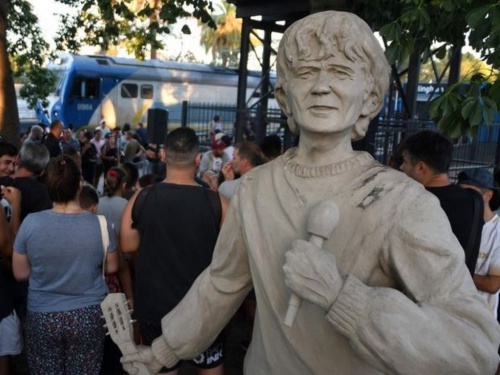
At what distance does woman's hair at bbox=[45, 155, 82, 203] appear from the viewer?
3.02 m

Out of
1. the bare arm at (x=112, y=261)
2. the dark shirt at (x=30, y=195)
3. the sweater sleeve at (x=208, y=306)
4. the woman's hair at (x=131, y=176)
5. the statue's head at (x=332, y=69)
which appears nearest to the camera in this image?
the statue's head at (x=332, y=69)

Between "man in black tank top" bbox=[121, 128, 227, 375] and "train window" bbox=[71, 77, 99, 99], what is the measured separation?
1706 cm

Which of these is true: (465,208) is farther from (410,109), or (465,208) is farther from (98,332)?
(410,109)

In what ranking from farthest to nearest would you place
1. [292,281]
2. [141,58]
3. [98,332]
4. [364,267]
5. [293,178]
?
[141,58]
[98,332]
[293,178]
[364,267]
[292,281]

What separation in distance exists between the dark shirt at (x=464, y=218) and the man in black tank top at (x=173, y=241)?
127cm

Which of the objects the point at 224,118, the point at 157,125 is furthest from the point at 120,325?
the point at 224,118

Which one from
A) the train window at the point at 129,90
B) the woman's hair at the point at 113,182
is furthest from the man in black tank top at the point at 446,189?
the train window at the point at 129,90

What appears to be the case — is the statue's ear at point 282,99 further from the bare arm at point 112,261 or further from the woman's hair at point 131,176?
the woman's hair at point 131,176

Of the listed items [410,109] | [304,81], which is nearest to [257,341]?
[304,81]

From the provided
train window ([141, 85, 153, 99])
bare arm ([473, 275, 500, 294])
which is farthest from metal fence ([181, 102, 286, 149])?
bare arm ([473, 275, 500, 294])

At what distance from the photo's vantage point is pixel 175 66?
2155 centimetres

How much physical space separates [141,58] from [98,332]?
6.76 metres

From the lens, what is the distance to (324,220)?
1260 millimetres

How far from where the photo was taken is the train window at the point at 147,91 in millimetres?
20844
